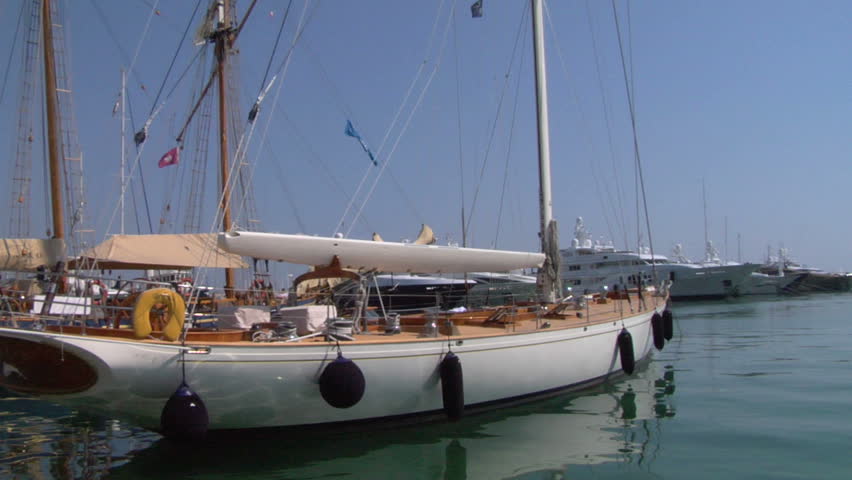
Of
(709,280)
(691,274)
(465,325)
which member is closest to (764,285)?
(709,280)

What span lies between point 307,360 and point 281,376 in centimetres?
39

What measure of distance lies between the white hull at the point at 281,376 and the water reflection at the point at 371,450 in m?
0.40

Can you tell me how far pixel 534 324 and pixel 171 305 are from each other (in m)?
6.82

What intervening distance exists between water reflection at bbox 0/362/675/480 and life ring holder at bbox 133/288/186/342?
181 centimetres

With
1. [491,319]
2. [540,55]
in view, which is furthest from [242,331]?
[540,55]

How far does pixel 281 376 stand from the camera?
8.27 meters

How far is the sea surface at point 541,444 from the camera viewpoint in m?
8.12

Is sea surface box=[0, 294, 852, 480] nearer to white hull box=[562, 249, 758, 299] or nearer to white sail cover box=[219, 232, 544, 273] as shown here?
white sail cover box=[219, 232, 544, 273]

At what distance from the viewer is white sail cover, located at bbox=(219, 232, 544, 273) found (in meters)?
9.32

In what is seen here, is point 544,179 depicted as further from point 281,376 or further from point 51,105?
point 51,105

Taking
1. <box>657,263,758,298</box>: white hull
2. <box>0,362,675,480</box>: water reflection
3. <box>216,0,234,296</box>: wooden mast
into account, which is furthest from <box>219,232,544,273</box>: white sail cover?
<box>657,263,758,298</box>: white hull

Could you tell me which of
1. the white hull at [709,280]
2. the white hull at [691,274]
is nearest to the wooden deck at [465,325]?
the white hull at [691,274]

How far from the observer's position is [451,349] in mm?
9820

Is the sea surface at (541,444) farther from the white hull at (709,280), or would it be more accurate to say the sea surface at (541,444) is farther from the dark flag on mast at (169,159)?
the white hull at (709,280)
